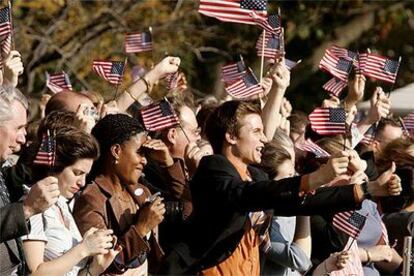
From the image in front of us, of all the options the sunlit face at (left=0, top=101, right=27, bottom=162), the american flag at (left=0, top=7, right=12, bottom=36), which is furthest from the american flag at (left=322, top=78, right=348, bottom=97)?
the sunlit face at (left=0, top=101, right=27, bottom=162)

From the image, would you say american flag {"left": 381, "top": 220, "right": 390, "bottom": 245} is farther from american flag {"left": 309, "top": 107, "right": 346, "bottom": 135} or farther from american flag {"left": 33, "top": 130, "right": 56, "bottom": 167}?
Answer: american flag {"left": 33, "top": 130, "right": 56, "bottom": 167}

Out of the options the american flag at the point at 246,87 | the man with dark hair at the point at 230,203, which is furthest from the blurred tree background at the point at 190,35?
the man with dark hair at the point at 230,203

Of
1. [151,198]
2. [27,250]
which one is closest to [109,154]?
[151,198]

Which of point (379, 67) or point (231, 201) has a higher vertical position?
point (231, 201)

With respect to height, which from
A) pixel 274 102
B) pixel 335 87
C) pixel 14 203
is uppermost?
pixel 14 203

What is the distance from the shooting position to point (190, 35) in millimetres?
19578

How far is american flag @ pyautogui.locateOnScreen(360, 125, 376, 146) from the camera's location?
37.4 ft

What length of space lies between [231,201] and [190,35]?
1146 centimetres

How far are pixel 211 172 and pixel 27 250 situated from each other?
1.35m

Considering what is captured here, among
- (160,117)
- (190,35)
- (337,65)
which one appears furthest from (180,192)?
(190,35)

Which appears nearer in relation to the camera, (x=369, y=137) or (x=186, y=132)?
(x=186, y=132)

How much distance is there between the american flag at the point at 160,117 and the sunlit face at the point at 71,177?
1.53 m

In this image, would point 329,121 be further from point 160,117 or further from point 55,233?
point 55,233

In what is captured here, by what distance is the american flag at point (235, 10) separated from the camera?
34.1 ft
